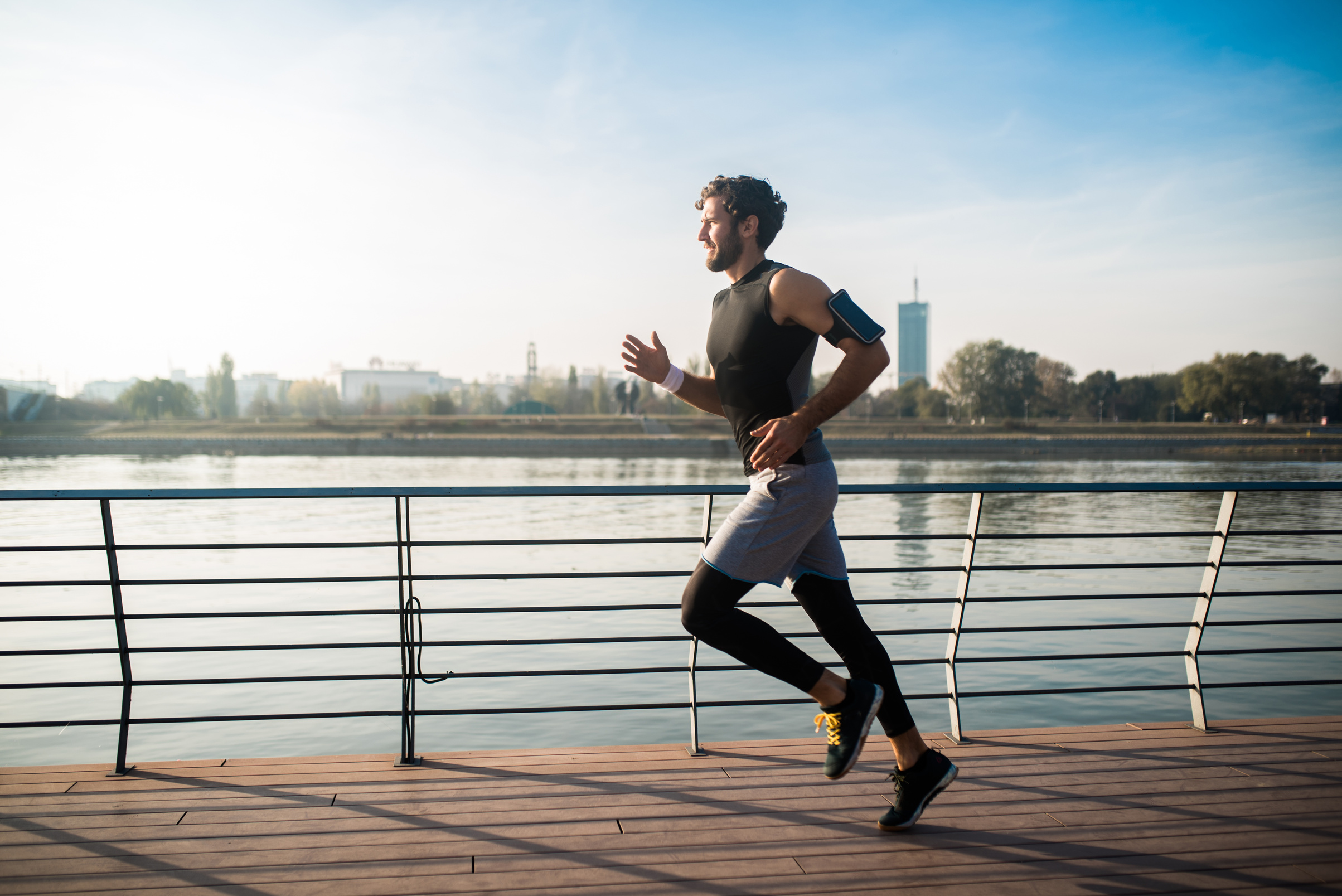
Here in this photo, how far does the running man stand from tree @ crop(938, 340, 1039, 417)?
338ft

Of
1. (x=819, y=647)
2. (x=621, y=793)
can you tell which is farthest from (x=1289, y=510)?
(x=621, y=793)

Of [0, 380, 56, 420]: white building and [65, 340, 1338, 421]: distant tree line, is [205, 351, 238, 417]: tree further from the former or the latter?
[0, 380, 56, 420]: white building

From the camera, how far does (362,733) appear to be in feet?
23.7

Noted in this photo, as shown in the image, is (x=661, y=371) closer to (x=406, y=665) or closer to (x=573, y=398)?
(x=406, y=665)

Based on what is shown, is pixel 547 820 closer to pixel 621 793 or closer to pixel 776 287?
pixel 621 793

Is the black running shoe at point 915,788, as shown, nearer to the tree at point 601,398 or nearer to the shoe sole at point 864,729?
the shoe sole at point 864,729

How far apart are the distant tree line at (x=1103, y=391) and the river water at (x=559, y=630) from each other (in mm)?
70437

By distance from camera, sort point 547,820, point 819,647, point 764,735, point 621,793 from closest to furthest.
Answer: point 547,820 < point 621,793 < point 764,735 < point 819,647

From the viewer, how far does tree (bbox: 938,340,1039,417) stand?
99.9m

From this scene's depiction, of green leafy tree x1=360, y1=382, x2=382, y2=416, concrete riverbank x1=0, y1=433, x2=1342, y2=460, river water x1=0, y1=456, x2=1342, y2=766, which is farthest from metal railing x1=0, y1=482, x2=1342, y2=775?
green leafy tree x1=360, y1=382, x2=382, y2=416

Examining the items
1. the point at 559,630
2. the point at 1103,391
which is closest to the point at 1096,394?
the point at 1103,391

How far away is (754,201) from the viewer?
2.52 m

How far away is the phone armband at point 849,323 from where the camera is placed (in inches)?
89.7

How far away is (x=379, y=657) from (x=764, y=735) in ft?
15.8
